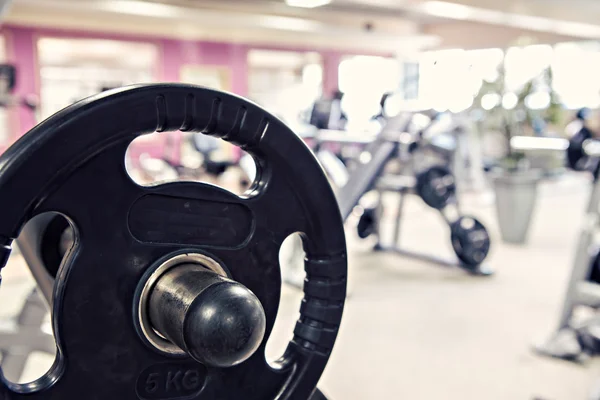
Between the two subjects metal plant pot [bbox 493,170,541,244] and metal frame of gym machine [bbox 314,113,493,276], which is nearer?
metal frame of gym machine [bbox 314,113,493,276]

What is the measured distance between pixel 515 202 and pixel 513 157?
315 millimetres

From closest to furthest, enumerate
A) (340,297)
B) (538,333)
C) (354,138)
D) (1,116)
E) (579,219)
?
(340,297), (538,333), (354,138), (579,219), (1,116)

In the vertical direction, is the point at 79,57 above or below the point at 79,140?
below

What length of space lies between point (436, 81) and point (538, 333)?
103 inches

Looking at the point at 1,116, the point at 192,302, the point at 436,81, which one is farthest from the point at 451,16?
the point at 192,302

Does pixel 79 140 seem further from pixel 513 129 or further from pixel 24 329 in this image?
pixel 513 129

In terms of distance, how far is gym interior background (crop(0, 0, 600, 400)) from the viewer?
1.89 m

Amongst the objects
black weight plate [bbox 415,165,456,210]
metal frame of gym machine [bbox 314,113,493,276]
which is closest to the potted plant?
metal frame of gym machine [bbox 314,113,493,276]

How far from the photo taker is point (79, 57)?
26.0ft

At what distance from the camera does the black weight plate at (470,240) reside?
2.90m

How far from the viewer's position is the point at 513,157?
372cm

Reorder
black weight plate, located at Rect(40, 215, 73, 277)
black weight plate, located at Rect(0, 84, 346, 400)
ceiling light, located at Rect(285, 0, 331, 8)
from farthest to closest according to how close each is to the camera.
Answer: ceiling light, located at Rect(285, 0, 331, 8) < black weight plate, located at Rect(40, 215, 73, 277) < black weight plate, located at Rect(0, 84, 346, 400)

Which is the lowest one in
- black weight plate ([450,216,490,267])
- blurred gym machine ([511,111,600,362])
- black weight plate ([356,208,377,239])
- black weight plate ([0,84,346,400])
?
black weight plate ([356,208,377,239])

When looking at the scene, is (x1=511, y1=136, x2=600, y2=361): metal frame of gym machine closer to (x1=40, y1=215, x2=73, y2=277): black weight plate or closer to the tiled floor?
the tiled floor
